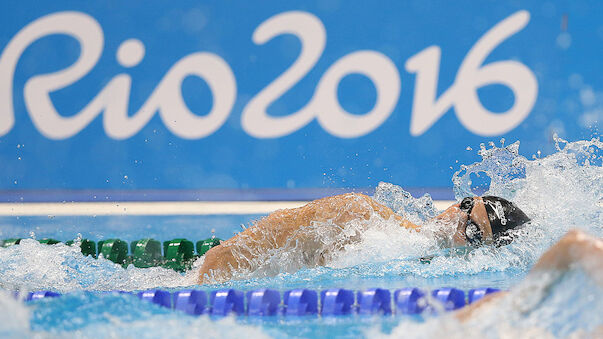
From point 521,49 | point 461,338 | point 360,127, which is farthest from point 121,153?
point 461,338

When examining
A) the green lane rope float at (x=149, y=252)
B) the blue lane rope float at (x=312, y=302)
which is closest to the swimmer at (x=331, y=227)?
the blue lane rope float at (x=312, y=302)

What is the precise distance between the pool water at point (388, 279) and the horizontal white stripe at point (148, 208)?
1486 mm

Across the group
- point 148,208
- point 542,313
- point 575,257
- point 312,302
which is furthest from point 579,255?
point 148,208

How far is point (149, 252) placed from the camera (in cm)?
A: 346

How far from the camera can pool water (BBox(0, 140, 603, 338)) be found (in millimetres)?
1312

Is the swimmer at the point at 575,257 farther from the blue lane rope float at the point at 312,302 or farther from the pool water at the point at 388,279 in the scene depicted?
the blue lane rope float at the point at 312,302

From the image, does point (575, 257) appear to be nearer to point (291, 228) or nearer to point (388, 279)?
point (388, 279)

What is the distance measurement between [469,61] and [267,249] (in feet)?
9.15

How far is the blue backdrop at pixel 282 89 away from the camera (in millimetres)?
4961

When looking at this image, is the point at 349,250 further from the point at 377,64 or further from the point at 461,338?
the point at 377,64

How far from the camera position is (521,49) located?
4.97 m

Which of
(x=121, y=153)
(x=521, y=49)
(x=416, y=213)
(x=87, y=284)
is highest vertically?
(x=521, y=49)

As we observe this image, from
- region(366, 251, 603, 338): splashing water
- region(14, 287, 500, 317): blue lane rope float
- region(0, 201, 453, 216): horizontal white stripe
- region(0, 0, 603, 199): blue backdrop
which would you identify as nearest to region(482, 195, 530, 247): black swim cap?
region(14, 287, 500, 317): blue lane rope float

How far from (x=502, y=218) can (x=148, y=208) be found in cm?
294
